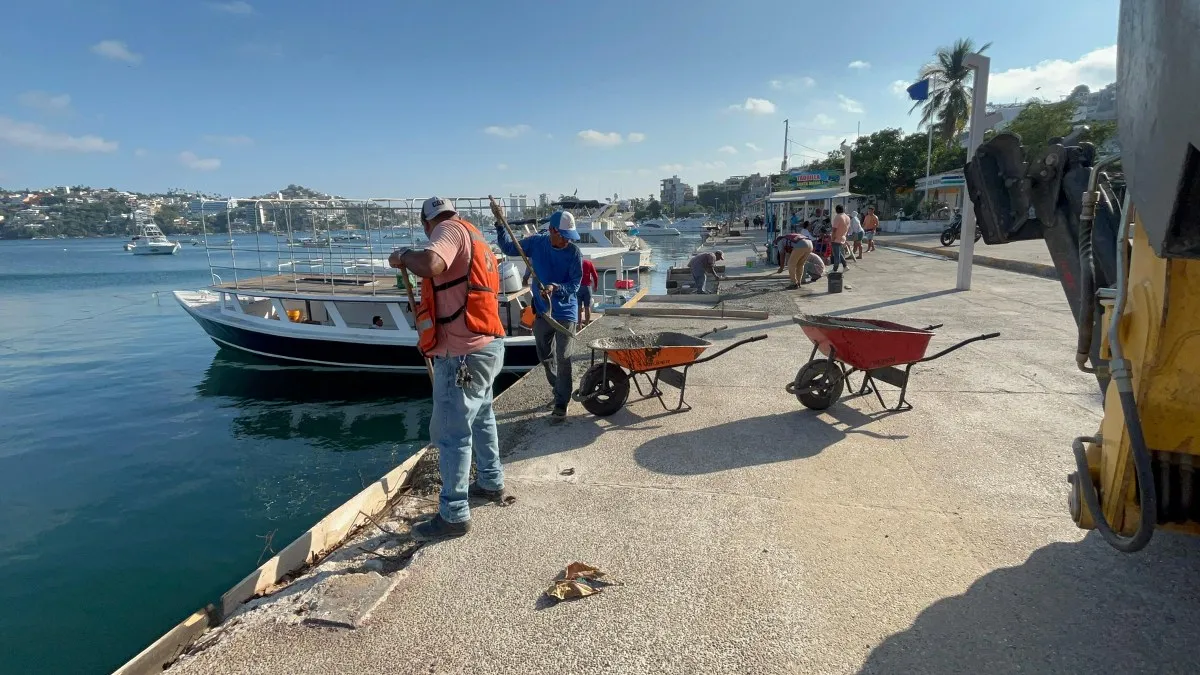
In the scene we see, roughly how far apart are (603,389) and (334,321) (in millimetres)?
10014

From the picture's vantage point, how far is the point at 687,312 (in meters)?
10.2

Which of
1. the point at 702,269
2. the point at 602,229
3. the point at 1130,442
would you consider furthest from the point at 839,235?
the point at 602,229

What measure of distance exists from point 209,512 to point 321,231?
25.1ft

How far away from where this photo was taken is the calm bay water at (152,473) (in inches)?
217

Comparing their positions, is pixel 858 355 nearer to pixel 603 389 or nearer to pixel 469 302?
pixel 603 389

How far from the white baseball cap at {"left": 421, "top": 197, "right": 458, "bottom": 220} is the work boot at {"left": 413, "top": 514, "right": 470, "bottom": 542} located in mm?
1779

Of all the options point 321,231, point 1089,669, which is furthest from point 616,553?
point 321,231

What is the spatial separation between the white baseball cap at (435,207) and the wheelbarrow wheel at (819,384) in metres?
3.26

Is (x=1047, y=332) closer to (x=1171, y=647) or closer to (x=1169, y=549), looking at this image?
(x=1169, y=549)

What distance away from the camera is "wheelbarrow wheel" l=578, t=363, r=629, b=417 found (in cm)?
508

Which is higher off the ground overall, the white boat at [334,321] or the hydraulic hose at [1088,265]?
the hydraulic hose at [1088,265]

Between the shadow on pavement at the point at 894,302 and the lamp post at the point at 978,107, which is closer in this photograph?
the shadow on pavement at the point at 894,302

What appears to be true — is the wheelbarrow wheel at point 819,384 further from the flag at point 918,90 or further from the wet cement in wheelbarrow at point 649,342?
the flag at point 918,90

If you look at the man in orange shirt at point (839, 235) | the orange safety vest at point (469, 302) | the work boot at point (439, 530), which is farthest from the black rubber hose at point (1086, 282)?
the man in orange shirt at point (839, 235)
